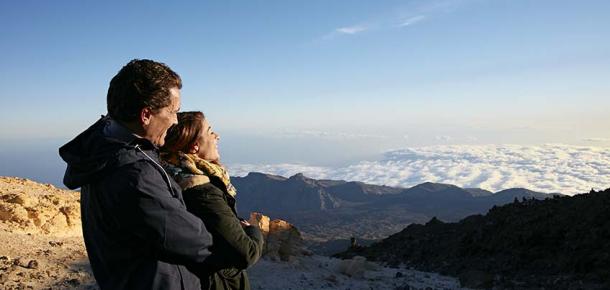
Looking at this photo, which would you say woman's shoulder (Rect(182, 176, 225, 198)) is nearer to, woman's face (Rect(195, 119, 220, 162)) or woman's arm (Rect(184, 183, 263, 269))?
woman's arm (Rect(184, 183, 263, 269))

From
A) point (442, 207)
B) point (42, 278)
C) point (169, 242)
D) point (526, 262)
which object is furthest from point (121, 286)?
point (442, 207)

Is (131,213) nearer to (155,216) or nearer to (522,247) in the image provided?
(155,216)

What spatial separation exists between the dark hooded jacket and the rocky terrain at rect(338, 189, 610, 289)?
12.1m

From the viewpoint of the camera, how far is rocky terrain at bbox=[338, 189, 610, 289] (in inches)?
515

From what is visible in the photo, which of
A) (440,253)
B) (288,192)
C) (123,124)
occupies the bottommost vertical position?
(288,192)

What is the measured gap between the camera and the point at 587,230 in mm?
15102

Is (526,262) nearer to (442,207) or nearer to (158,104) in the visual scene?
(158,104)

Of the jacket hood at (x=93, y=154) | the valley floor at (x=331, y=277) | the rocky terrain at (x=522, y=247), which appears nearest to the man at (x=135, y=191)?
the jacket hood at (x=93, y=154)

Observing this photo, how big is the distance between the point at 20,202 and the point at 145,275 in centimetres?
884

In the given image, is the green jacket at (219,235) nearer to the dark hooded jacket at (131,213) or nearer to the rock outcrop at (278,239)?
the dark hooded jacket at (131,213)

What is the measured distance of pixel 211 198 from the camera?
2398mm

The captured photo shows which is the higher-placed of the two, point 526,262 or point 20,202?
point 20,202

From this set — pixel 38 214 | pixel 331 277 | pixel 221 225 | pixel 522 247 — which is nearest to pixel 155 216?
pixel 221 225

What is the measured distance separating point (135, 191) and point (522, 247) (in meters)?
15.5
